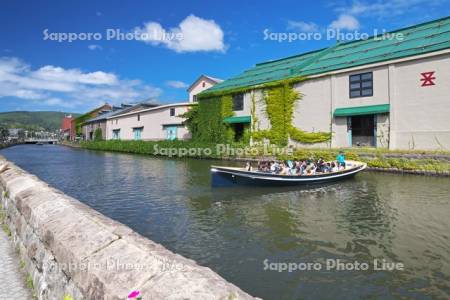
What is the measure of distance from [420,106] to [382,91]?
340 centimetres

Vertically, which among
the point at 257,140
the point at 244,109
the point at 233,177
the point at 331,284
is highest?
the point at 244,109

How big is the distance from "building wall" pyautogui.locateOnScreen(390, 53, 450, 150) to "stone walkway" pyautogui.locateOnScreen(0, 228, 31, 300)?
91.1ft

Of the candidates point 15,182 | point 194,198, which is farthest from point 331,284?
point 194,198

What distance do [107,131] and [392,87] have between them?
6369 cm

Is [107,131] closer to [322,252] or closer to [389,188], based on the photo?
[389,188]

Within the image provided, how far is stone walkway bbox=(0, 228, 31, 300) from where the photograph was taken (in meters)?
4.62

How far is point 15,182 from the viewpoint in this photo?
310 inches

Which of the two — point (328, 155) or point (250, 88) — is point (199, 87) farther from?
point (328, 155)

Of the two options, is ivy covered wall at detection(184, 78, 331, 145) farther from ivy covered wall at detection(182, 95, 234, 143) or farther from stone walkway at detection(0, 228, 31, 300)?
stone walkway at detection(0, 228, 31, 300)

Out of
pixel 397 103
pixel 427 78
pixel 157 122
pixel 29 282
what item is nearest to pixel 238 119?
pixel 397 103

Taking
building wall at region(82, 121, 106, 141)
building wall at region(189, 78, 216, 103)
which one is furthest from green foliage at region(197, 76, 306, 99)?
building wall at region(82, 121, 106, 141)

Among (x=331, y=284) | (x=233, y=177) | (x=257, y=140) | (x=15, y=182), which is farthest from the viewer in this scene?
(x=257, y=140)

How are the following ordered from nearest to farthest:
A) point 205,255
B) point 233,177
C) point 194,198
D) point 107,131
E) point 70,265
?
1. point 70,265
2. point 205,255
3. point 194,198
4. point 233,177
5. point 107,131

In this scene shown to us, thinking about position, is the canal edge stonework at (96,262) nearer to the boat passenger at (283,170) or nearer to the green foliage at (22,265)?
the green foliage at (22,265)
